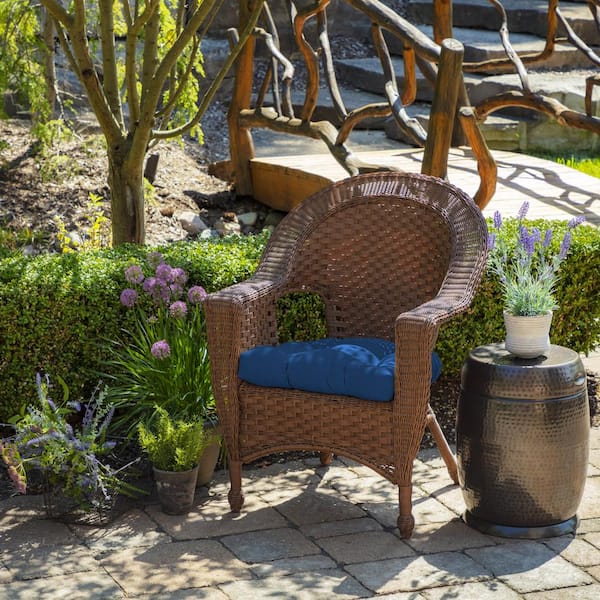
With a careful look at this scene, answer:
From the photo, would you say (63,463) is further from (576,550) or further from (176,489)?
(576,550)

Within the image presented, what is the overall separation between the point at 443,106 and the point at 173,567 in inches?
119

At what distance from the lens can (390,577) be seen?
136 inches

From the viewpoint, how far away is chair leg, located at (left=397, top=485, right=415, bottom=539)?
371cm

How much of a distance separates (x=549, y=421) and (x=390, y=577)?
2.42 ft

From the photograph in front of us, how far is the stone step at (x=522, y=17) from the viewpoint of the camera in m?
11.1

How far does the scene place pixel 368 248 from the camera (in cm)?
441

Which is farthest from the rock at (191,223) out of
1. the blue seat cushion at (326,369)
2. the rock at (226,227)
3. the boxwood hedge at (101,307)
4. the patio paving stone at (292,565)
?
the patio paving stone at (292,565)

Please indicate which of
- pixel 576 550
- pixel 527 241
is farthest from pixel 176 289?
pixel 576 550

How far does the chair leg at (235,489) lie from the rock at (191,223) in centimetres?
380

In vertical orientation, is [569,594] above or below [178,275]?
below

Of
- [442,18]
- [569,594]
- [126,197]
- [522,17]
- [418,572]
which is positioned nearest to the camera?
[569,594]

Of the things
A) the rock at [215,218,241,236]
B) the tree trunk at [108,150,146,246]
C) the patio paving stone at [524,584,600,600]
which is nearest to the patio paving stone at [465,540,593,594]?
the patio paving stone at [524,584,600,600]

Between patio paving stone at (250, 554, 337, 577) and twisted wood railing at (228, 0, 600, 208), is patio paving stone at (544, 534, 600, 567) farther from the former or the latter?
twisted wood railing at (228, 0, 600, 208)

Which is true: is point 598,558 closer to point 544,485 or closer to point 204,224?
point 544,485
